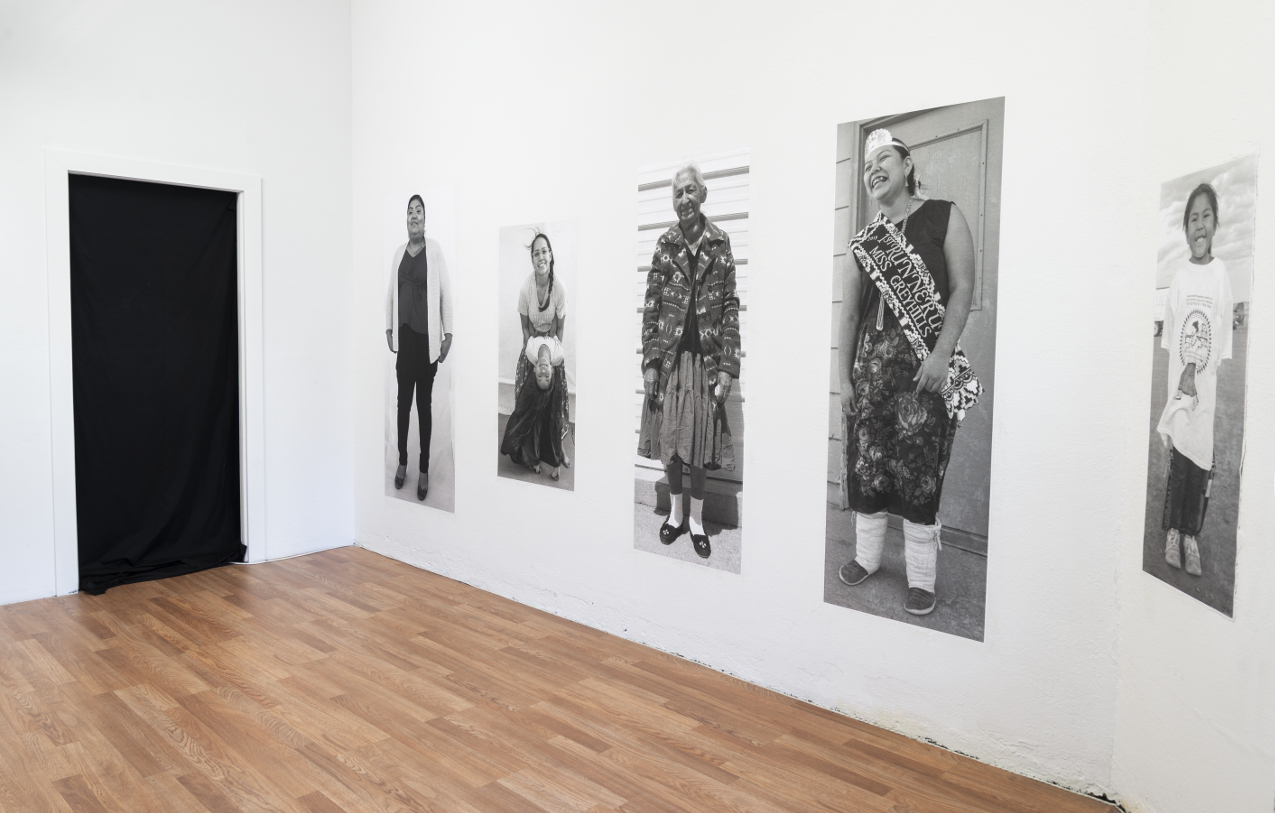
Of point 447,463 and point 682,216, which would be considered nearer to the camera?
point 682,216

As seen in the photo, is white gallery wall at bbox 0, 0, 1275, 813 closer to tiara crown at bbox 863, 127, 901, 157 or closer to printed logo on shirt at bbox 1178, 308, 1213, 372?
tiara crown at bbox 863, 127, 901, 157

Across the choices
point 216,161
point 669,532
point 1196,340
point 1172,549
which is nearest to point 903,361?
point 1196,340

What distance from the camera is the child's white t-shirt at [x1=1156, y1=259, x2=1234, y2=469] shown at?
8.06ft

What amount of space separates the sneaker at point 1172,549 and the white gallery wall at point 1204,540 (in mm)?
102

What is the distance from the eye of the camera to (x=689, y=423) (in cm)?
408

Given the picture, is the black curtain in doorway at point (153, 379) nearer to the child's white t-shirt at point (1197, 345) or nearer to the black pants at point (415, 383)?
the black pants at point (415, 383)

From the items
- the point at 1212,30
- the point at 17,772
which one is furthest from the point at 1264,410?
the point at 17,772

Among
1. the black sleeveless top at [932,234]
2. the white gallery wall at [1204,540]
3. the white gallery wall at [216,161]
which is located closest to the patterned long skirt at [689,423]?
the black sleeveless top at [932,234]

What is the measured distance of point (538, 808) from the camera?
279 cm

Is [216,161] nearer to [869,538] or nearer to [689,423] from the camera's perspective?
[689,423]

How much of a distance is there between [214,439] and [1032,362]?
16.5 ft

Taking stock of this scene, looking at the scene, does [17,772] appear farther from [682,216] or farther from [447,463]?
[682,216]

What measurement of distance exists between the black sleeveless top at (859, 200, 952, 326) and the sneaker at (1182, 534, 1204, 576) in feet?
3.74

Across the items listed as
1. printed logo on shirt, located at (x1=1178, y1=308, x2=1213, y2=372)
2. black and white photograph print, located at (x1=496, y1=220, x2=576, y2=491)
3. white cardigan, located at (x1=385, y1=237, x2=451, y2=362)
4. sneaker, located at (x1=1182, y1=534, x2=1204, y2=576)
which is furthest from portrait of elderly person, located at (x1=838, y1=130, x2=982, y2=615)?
white cardigan, located at (x1=385, y1=237, x2=451, y2=362)
